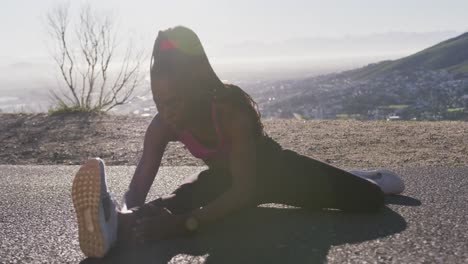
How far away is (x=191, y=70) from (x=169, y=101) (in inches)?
6.7

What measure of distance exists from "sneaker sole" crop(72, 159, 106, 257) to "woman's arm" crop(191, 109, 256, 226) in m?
0.46

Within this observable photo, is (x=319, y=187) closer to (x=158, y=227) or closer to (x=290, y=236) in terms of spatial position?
(x=290, y=236)

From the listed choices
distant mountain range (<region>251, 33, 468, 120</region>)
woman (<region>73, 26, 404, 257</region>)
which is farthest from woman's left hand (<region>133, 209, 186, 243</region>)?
distant mountain range (<region>251, 33, 468, 120</region>)

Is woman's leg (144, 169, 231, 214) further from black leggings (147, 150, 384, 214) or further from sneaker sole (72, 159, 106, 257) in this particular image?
sneaker sole (72, 159, 106, 257)

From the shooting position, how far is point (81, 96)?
893 centimetres

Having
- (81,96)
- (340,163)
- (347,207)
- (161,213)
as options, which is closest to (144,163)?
(161,213)

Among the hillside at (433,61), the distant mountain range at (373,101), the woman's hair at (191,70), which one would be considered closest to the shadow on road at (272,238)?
the woman's hair at (191,70)

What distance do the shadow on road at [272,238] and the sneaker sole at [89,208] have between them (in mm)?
82

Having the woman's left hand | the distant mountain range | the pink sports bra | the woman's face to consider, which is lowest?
the distant mountain range

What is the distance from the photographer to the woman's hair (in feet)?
7.47

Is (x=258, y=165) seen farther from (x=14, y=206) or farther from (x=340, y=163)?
(x=340, y=163)

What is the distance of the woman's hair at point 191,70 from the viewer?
7.47ft

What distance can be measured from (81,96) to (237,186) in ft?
23.8

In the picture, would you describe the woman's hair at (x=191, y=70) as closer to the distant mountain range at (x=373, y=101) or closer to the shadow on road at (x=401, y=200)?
the shadow on road at (x=401, y=200)
